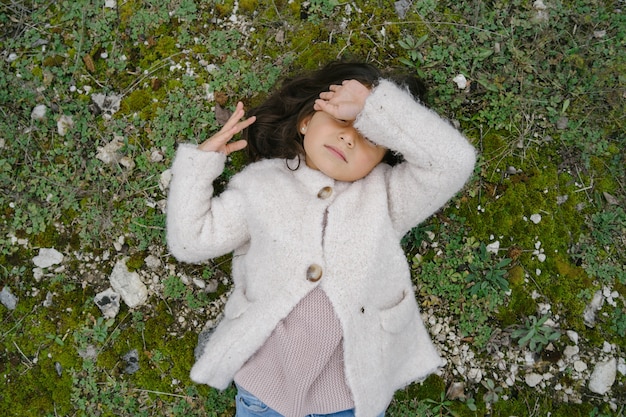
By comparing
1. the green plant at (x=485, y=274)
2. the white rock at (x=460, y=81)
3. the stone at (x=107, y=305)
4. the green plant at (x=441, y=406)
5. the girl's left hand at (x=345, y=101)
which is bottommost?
the green plant at (x=441, y=406)

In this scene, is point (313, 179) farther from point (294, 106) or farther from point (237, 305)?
point (237, 305)

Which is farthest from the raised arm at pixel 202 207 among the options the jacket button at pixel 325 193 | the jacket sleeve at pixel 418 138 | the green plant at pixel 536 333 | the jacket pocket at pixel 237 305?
the green plant at pixel 536 333

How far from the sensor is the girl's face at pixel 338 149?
3.32 meters

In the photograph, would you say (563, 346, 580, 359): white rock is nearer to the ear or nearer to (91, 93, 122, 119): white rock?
the ear

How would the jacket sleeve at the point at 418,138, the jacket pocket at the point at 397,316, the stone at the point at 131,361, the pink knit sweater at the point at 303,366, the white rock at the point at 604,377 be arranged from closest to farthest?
1. the jacket sleeve at the point at 418,138
2. the pink knit sweater at the point at 303,366
3. the jacket pocket at the point at 397,316
4. the white rock at the point at 604,377
5. the stone at the point at 131,361

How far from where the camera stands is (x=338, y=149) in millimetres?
3314

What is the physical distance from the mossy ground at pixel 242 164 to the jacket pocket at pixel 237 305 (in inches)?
23.3

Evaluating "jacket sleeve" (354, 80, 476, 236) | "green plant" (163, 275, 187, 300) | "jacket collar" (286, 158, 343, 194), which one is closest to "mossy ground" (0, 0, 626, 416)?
"green plant" (163, 275, 187, 300)

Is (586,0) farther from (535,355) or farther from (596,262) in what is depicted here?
(535,355)

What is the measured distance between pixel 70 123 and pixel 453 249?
3.21 meters

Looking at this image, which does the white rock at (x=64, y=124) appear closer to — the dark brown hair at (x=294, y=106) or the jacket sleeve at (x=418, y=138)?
the dark brown hair at (x=294, y=106)

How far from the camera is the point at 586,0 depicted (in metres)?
4.39

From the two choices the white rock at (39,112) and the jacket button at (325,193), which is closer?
the jacket button at (325,193)

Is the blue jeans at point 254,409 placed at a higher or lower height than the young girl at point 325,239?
lower
